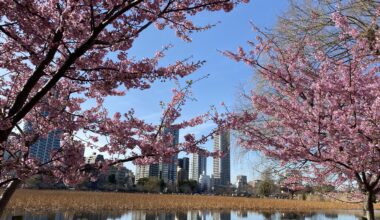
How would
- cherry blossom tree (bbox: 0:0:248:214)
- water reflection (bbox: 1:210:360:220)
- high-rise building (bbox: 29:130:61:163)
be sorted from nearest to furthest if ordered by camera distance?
cherry blossom tree (bbox: 0:0:248:214) < high-rise building (bbox: 29:130:61:163) < water reflection (bbox: 1:210:360:220)

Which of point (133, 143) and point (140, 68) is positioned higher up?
point (140, 68)

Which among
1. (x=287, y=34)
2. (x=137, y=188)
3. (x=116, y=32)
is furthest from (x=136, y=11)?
(x=137, y=188)

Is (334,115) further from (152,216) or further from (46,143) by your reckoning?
(152,216)

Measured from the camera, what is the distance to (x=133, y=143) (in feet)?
12.7

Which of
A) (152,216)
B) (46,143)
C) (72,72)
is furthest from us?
(152,216)

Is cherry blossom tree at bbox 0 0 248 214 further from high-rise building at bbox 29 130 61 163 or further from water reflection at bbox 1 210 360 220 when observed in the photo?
water reflection at bbox 1 210 360 220

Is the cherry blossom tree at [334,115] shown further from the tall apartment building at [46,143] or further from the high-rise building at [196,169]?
the high-rise building at [196,169]

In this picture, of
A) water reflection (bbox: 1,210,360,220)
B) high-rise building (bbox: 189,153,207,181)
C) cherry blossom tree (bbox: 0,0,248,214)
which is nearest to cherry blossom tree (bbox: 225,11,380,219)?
cherry blossom tree (bbox: 0,0,248,214)

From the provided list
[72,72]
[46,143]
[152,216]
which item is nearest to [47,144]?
[46,143]

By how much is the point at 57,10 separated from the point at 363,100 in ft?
13.8

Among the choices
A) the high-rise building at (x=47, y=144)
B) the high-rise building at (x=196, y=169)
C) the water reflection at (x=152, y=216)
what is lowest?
the water reflection at (x=152, y=216)

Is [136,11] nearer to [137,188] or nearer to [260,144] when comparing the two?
[260,144]

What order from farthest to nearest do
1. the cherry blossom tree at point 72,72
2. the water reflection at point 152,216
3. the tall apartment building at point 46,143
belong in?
the water reflection at point 152,216, the tall apartment building at point 46,143, the cherry blossom tree at point 72,72

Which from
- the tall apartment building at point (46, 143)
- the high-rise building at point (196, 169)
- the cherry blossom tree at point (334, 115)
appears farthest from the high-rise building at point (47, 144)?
the high-rise building at point (196, 169)
